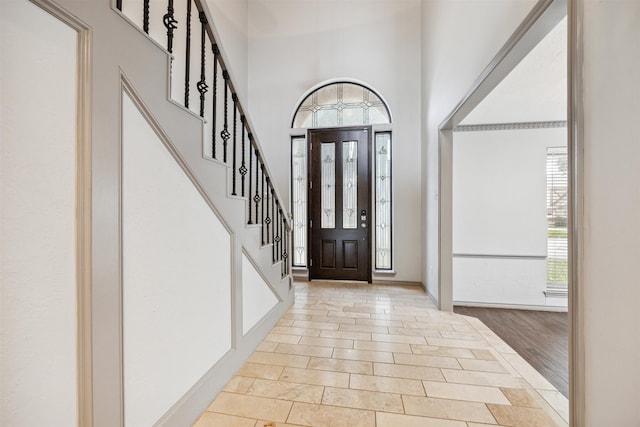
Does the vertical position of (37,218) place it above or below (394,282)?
above

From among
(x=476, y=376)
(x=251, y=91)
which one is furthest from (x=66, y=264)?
(x=251, y=91)

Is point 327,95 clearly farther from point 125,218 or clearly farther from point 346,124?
point 125,218

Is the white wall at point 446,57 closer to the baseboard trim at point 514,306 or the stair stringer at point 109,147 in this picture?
the baseboard trim at point 514,306

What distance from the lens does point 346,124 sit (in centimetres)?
457

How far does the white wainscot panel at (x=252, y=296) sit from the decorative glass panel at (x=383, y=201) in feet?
7.85

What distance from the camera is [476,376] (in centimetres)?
191

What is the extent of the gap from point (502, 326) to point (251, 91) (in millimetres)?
5014

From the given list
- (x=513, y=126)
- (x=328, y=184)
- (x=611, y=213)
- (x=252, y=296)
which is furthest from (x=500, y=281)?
(x=252, y=296)

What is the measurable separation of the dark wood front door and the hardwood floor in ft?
5.70

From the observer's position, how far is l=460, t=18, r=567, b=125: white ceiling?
2355 mm

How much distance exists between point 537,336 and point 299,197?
3.54 metres

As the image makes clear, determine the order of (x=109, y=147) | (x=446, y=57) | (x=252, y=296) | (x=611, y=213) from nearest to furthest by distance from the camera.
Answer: (x=109, y=147) → (x=611, y=213) → (x=252, y=296) → (x=446, y=57)

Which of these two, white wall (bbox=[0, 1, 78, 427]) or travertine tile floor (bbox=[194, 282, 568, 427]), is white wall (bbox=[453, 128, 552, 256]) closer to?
travertine tile floor (bbox=[194, 282, 568, 427])

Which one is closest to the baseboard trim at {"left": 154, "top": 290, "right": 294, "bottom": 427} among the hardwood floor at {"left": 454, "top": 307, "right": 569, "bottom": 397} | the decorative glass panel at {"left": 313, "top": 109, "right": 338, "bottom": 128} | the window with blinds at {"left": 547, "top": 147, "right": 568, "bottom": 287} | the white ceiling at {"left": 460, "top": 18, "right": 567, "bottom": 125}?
the hardwood floor at {"left": 454, "top": 307, "right": 569, "bottom": 397}
